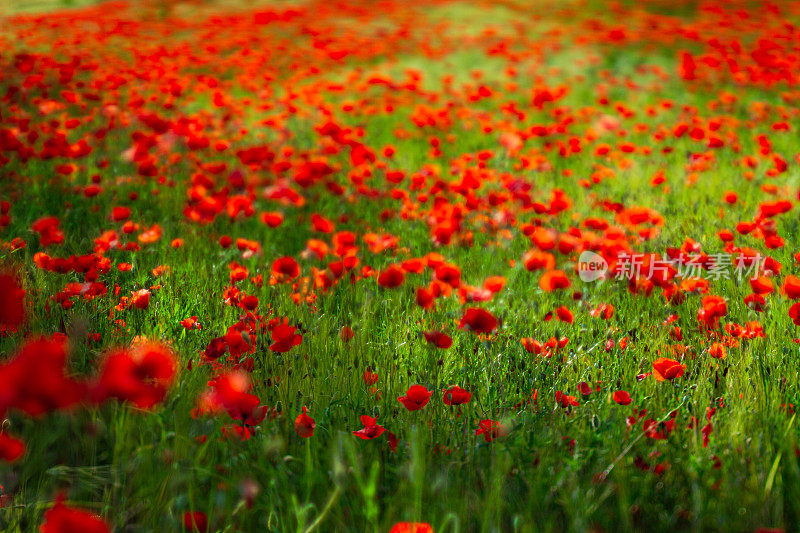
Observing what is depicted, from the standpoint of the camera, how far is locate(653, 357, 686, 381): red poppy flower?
1.48 m

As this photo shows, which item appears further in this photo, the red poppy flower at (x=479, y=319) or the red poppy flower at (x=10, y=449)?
the red poppy flower at (x=479, y=319)

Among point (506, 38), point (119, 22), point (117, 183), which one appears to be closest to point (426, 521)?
point (117, 183)

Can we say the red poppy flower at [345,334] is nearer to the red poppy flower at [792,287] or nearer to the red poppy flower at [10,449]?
the red poppy flower at [10,449]

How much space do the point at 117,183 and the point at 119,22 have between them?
7.67 m

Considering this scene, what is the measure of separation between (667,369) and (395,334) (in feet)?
2.87

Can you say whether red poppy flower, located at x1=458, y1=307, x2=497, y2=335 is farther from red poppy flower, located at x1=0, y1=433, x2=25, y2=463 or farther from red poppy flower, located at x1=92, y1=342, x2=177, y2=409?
red poppy flower, located at x1=0, y1=433, x2=25, y2=463

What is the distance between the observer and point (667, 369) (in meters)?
1.48

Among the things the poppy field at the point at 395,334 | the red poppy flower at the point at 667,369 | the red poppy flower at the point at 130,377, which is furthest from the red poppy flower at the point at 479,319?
the red poppy flower at the point at 130,377

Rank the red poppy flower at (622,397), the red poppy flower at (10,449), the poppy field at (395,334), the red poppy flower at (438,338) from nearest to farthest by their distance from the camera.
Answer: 1. the red poppy flower at (10,449)
2. the poppy field at (395,334)
3. the red poppy flower at (622,397)
4. the red poppy flower at (438,338)

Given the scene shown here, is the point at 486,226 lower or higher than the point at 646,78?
lower

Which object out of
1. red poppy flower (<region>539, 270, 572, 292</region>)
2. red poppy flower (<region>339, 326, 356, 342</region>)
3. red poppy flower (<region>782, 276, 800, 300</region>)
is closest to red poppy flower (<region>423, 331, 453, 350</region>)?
red poppy flower (<region>339, 326, 356, 342</region>)

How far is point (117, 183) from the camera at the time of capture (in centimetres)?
364

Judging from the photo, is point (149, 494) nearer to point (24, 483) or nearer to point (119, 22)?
point (24, 483)

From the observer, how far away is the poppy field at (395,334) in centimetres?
119
